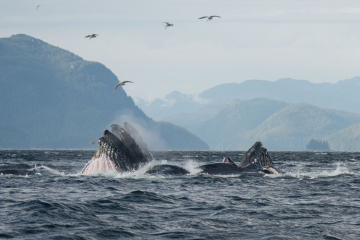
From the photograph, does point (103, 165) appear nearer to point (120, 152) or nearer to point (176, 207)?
point (120, 152)

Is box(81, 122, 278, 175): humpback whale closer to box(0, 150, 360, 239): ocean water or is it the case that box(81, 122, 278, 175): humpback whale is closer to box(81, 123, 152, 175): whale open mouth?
box(81, 123, 152, 175): whale open mouth

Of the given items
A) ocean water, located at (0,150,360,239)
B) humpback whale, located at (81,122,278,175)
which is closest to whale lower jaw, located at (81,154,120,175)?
humpback whale, located at (81,122,278,175)

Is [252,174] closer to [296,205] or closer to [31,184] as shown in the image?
[296,205]

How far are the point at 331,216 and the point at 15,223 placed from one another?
9.66 m

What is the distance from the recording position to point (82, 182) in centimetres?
2742

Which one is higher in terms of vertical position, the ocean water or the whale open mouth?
the whale open mouth

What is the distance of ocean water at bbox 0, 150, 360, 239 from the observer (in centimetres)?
1534

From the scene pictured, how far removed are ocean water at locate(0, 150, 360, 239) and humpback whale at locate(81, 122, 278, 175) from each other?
48 centimetres

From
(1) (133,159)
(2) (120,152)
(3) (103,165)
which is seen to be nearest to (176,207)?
(2) (120,152)

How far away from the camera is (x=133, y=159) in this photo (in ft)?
88.0

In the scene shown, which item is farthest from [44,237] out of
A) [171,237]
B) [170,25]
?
[170,25]

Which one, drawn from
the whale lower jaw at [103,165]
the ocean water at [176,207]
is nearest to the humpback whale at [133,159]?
the whale lower jaw at [103,165]

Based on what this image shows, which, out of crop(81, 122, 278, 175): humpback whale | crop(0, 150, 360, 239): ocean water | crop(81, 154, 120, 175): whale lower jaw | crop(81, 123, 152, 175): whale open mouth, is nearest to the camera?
crop(0, 150, 360, 239): ocean water

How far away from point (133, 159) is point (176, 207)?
23.9ft
